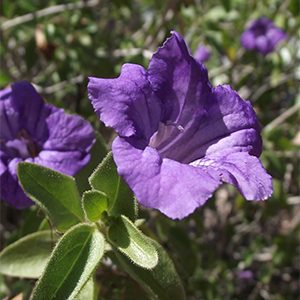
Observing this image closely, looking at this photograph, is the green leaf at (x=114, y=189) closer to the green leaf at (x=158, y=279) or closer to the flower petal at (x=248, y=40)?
the green leaf at (x=158, y=279)

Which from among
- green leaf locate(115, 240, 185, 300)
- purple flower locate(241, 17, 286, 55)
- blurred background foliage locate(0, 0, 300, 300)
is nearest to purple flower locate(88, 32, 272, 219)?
green leaf locate(115, 240, 185, 300)

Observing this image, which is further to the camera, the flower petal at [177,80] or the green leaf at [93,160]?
the green leaf at [93,160]

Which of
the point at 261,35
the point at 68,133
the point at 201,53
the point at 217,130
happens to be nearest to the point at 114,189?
the point at 217,130

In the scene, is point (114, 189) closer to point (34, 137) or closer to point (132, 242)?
point (132, 242)

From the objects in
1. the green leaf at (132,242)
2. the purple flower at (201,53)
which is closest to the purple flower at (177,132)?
the green leaf at (132,242)

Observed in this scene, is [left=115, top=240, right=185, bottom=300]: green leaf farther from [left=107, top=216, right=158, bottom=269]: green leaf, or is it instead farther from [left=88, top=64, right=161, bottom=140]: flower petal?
[left=88, top=64, right=161, bottom=140]: flower petal
